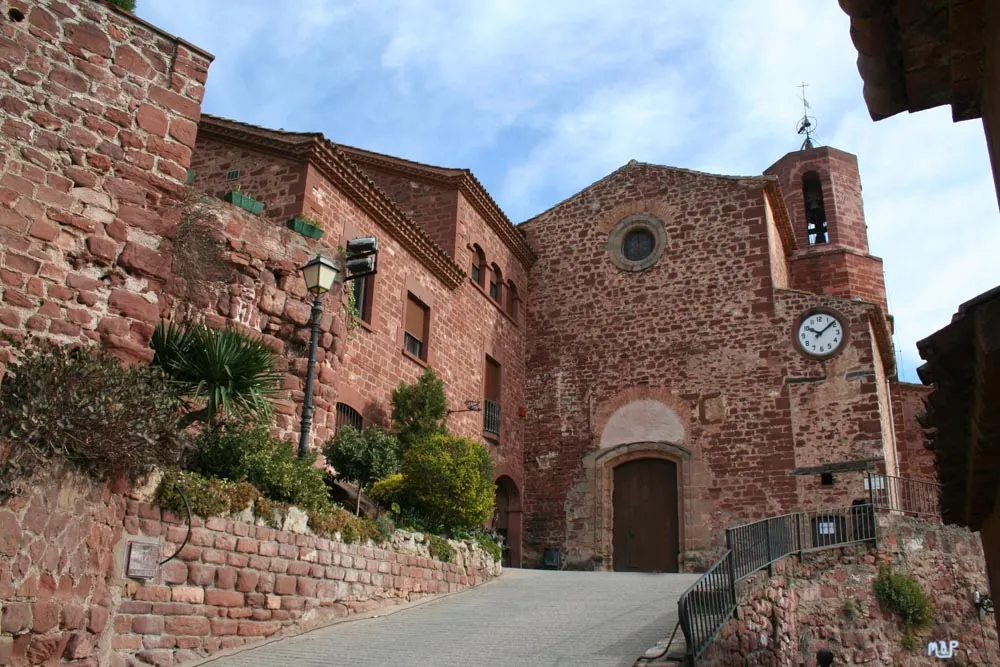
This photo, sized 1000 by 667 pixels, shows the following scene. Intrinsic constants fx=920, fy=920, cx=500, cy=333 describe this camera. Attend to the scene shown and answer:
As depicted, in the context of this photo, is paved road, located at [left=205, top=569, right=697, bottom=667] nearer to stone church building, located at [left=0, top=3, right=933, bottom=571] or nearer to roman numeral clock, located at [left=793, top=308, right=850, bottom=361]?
stone church building, located at [left=0, top=3, right=933, bottom=571]

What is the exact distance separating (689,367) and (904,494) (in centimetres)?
530

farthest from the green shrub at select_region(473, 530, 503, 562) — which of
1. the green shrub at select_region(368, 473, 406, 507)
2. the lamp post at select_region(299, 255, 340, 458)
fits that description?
the lamp post at select_region(299, 255, 340, 458)

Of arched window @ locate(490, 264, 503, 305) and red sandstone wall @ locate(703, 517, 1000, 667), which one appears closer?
red sandstone wall @ locate(703, 517, 1000, 667)

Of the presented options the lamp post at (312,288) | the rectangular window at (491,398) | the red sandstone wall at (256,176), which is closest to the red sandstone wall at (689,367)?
the rectangular window at (491,398)

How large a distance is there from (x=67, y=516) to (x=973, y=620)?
1449 cm

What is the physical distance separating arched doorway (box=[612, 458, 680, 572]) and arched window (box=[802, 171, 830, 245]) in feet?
30.2

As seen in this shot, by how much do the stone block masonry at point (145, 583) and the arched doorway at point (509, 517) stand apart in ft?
33.2

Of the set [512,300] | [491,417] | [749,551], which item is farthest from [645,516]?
[749,551]

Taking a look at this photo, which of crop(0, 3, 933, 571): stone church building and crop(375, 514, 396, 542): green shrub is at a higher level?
crop(0, 3, 933, 571): stone church building

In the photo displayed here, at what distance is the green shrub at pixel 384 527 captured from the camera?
11688mm

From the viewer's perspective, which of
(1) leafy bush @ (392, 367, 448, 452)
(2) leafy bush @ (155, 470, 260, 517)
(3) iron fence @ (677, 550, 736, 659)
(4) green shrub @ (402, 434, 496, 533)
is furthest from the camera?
(1) leafy bush @ (392, 367, 448, 452)

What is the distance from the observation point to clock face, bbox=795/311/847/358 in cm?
1936

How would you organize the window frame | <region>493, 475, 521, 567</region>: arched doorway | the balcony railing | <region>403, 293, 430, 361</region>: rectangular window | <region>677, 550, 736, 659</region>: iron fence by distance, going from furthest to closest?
1. <region>493, 475, 521, 567</region>: arched doorway
2. the balcony railing
3. <region>403, 293, 430, 361</region>: rectangular window
4. the window frame
5. <region>677, 550, 736, 659</region>: iron fence

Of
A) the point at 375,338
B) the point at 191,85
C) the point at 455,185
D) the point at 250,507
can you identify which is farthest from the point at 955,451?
the point at 455,185
